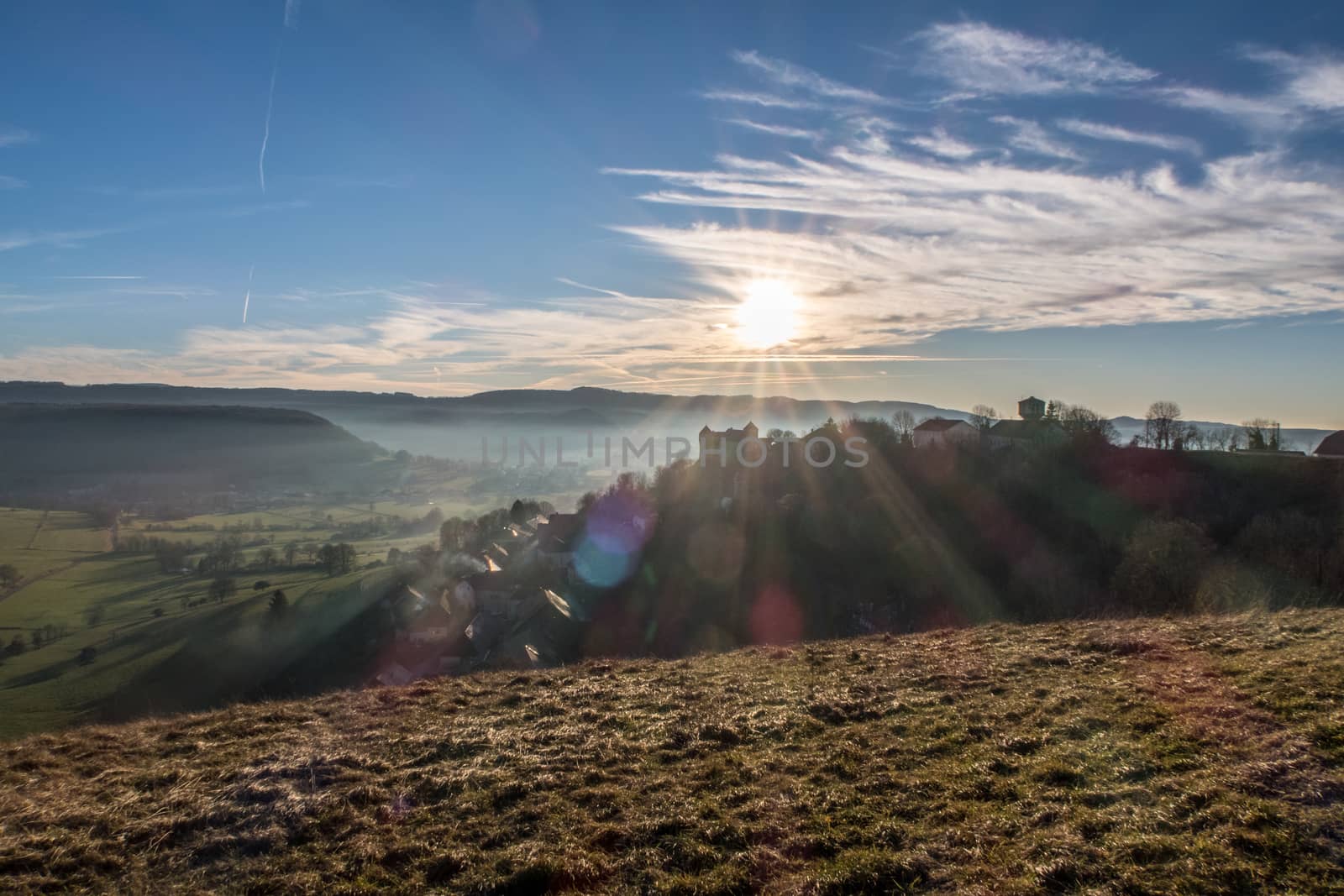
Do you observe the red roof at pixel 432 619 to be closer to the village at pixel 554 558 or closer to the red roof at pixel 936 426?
the village at pixel 554 558

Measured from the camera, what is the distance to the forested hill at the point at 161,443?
97.2 m

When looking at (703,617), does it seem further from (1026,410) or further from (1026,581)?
(1026,410)

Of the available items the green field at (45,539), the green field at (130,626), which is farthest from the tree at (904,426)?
the green field at (45,539)

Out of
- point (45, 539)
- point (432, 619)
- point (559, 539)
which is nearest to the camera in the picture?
point (432, 619)

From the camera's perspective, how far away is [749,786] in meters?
6.86

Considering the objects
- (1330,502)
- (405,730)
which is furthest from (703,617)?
(1330,502)

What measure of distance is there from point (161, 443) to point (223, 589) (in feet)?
274

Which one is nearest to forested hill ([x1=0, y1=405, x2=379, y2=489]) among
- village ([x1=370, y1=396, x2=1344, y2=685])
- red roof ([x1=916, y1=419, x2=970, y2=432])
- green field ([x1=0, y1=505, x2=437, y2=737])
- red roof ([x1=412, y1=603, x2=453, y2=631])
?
green field ([x1=0, y1=505, x2=437, y2=737])

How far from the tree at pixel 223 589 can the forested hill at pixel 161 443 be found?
66.8m

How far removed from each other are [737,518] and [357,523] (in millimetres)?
66990

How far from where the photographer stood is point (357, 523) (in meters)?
87.8

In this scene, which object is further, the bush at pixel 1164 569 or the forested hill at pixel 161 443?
the forested hill at pixel 161 443

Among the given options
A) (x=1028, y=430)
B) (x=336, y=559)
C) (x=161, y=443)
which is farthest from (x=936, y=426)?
(x=161, y=443)

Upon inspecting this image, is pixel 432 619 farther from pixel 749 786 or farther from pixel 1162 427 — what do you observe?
pixel 1162 427
